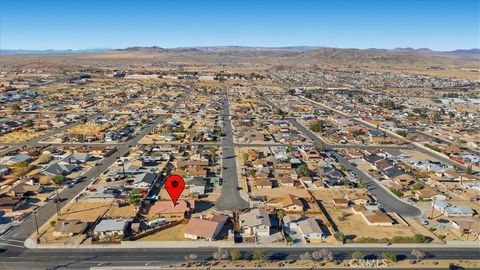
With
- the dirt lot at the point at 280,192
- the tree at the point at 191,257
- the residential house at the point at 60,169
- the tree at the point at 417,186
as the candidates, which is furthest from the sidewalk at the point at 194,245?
the residential house at the point at 60,169

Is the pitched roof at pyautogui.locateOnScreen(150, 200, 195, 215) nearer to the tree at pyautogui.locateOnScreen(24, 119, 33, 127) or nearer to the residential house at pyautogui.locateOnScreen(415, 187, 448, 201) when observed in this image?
the residential house at pyautogui.locateOnScreen(415, 187, 448, 201)

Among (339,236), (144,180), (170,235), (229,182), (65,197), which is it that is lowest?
(170,235)

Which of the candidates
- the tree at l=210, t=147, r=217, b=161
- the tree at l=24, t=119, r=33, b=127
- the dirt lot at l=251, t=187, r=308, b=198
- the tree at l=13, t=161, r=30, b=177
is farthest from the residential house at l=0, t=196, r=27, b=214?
the tree at l=24, t=119, r=33, b=127

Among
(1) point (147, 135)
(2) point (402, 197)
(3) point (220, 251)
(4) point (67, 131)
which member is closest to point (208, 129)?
(1) point (147, 135)

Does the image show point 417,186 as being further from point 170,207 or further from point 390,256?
point 170,207

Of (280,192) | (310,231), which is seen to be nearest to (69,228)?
(310,231)

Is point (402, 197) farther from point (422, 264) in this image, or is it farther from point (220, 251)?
point (220, 251)

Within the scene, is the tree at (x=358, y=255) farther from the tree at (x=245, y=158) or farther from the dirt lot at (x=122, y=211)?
the tree at (x=245, y=158)
